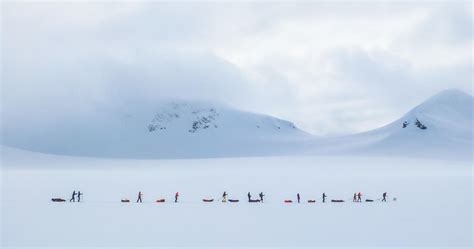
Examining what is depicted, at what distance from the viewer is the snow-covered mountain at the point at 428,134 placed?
4950 inches

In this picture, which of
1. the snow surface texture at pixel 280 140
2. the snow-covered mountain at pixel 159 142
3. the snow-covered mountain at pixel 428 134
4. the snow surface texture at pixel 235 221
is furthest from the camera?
the snow-covered mountain at pixel 159 142

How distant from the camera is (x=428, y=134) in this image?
447 feet

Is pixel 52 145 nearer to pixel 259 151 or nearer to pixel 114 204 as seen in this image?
pixel 259 151

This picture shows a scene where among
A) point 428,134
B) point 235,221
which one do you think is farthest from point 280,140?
point 235,221

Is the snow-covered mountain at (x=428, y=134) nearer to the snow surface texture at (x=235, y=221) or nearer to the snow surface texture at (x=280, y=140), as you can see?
the snow surface texture at (x=280, y=140)

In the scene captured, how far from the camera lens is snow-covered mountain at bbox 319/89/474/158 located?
126m

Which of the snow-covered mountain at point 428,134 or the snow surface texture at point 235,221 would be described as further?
the snow-covered mountain at point 428,134

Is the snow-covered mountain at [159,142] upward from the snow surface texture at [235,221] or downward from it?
upward

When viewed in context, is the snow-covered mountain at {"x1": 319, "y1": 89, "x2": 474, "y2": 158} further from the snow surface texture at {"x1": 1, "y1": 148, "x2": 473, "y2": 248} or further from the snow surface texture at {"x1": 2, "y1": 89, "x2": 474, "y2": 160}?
the snow surface texture at {"x1": 1, "y1": 148, "x2": 473, "y2": 248}

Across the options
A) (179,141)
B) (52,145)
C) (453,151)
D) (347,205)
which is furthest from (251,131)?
(347,205)

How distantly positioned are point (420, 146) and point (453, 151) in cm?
712

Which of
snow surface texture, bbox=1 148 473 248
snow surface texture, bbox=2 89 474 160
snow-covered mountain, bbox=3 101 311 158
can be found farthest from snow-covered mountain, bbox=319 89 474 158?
snow surface texture, bbox=1 148 473 248

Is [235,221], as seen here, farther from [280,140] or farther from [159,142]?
[159,142]

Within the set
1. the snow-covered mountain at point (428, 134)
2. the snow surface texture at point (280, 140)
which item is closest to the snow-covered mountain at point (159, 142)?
the snow surface texture at point (280, 140)
